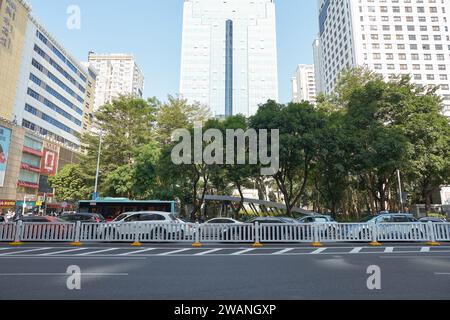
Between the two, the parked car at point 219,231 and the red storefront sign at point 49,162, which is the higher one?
the red storefront sign at point 49,162

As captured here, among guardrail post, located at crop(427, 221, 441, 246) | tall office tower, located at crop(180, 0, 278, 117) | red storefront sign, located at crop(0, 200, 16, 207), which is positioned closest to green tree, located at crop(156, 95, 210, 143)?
guardrail post, located at crop(427, 221, 441, 246)

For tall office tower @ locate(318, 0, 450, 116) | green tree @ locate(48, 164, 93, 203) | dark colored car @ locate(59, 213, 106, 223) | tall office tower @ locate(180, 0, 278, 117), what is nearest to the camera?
dark colored car @ locate(59, 213, 106, 223)

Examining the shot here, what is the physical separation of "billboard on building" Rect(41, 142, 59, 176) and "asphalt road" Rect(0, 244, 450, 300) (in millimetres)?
46688

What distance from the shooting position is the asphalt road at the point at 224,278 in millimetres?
5445

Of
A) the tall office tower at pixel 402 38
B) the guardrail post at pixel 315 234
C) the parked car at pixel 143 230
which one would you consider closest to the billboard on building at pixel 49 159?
the parked car at pixel 143 230

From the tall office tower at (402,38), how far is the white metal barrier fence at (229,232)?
65.0 meters

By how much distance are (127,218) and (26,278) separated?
31.5 feet

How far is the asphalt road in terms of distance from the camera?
545 centimetres

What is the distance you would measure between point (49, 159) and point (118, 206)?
3530 centimetres

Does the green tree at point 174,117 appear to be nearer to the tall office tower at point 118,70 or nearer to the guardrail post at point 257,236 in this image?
the guardrail post at point 257,236

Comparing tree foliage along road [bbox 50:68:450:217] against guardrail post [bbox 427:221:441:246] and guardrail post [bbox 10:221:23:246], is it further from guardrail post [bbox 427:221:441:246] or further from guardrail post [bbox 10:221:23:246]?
guardrail post [bbox 10:221:23:246]

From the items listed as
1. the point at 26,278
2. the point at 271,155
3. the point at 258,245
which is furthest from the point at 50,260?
the point at 271,155

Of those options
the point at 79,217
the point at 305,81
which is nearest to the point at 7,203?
the point at 79,217

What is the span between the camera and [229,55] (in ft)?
338
